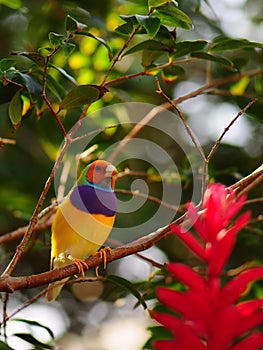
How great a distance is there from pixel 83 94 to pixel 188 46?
11.4 inches

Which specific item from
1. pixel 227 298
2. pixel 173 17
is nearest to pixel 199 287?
pixel 227 298

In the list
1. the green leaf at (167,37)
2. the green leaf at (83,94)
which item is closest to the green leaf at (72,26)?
the green leaf at (83,94)

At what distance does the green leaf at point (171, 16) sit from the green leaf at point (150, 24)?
0.17 feet

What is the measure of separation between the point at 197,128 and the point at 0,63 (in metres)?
1.49

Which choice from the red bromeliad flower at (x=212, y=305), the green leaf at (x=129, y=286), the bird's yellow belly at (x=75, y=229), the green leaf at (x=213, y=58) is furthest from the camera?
the bird's yellow belly at (x=75, y=229)

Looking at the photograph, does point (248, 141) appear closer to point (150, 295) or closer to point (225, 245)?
point (150, 295)

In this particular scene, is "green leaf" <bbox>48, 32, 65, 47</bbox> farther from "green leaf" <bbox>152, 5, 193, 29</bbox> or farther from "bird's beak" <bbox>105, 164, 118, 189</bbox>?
"bird's beak" <bbox>105, 164, 118, 189</bbox>

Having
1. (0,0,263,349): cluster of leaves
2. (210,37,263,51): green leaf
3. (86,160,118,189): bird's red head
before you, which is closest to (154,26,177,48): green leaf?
(0,0,263,349): cluster of leaves

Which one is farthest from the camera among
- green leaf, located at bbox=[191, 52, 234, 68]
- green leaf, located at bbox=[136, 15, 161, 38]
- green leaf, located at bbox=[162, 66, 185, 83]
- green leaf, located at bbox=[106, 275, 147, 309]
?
green leaf, located at bbox=[162, 66, 185, 83]

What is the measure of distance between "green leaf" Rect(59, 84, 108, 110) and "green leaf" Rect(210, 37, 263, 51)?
319 mm

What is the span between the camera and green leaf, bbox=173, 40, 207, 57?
1.39m

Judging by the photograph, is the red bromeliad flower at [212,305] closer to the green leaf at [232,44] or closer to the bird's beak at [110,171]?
the green leaf at [232,44]

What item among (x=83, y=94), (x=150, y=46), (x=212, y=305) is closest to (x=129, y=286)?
(x=83, y=94)

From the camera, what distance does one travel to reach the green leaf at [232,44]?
1.37 meters
